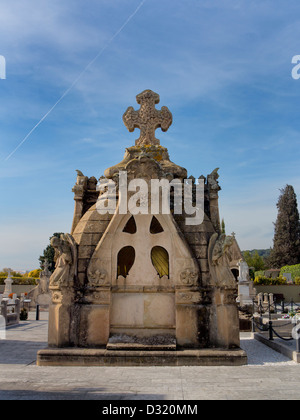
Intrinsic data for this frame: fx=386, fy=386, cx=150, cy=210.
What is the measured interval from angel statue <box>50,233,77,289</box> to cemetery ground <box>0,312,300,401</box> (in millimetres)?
1724

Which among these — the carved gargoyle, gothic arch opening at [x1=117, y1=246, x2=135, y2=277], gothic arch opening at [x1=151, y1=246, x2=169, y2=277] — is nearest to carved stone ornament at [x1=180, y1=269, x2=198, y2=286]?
the carved gargoyle

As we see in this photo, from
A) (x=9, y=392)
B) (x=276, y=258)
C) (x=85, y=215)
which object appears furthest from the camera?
(x=276, y=258)

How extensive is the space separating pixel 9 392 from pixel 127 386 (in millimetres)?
1823

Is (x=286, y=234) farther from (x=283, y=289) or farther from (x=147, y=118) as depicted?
(x=147, y=118)

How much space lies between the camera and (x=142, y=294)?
27.8 ft

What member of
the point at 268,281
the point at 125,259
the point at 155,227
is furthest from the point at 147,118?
the point at 268,281

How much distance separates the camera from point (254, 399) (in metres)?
5.57

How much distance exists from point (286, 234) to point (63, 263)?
59.8m

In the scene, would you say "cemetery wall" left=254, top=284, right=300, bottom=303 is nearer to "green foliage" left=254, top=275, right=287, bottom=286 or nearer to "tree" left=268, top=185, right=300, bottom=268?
"green foliage" left=254, top=275, right=287, bottom=286

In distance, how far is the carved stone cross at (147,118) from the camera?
11.0 m

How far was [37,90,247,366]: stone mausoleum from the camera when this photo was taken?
25.8 feet
